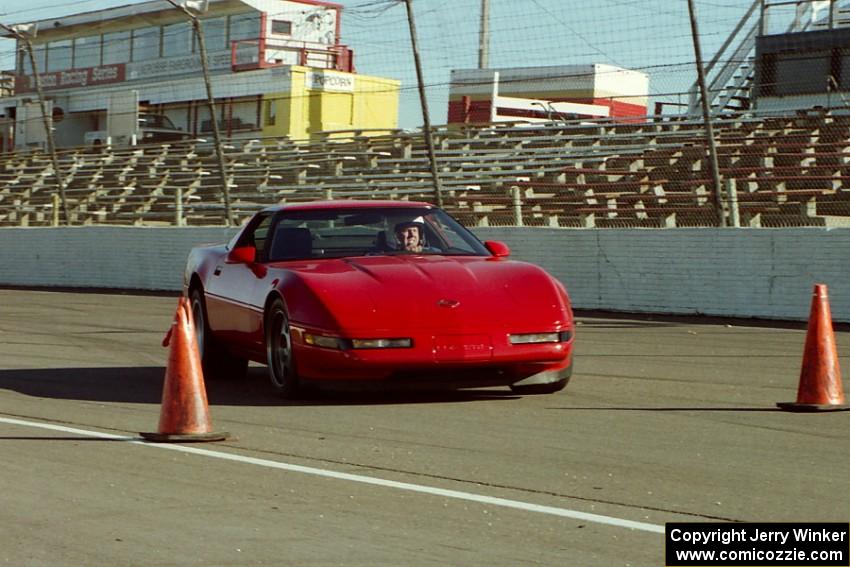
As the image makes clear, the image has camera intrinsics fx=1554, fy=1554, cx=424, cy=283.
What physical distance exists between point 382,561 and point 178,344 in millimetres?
3367

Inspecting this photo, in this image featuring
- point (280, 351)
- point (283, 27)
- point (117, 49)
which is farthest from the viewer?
A: point (117, 49)

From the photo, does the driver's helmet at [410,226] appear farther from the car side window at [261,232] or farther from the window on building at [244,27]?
the window on building at [244,27]

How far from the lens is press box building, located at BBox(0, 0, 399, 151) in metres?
43.7

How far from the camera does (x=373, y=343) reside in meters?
8.87

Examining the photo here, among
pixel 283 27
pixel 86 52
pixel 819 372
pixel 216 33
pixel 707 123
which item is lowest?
pixel 819 372

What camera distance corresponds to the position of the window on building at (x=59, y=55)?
5100 cm

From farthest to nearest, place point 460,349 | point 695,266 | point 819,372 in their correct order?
point 695,266, point 460,349, point 819,372

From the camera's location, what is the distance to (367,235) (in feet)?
33.4

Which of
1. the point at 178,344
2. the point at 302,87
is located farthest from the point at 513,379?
the point at 302,87

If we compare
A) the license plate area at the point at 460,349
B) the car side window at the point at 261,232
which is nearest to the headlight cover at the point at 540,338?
the license plate area at the point at 460,349

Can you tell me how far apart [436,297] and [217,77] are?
36.6 m

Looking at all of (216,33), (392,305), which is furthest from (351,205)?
(216,33)

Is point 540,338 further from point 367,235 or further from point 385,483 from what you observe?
point 385,483

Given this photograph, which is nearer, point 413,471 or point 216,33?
point 413,471
